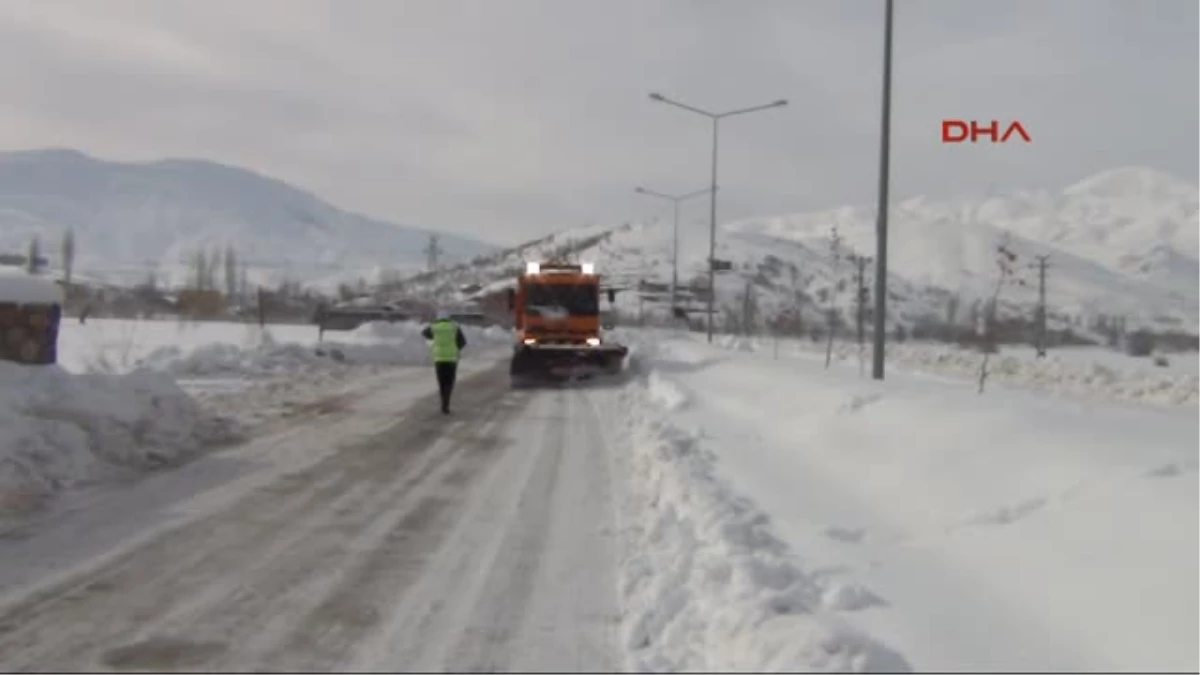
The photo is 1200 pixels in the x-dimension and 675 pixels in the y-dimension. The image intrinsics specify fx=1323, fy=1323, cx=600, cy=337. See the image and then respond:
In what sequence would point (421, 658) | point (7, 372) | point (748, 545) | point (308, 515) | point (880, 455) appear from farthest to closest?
point (7, 372) < point (880, 455) < point (308, 515) < point (748, 545) < point (421, 658)

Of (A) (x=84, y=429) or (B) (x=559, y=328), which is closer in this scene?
(A) (x=84, y=429)

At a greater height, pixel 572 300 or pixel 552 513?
pixel 572 300

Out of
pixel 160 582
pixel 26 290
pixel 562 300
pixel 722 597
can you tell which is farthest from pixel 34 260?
pixel 722 597

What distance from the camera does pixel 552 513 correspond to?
39.3 feet

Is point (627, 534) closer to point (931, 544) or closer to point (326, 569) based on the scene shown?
point (931, 544)

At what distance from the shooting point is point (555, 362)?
32.6 metres

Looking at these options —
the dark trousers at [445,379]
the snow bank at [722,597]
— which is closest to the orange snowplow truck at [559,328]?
the dark trousers at [445,379]

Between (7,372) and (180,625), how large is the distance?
29.5 feet

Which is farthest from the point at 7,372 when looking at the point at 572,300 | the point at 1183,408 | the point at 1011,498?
the point at 1183,408

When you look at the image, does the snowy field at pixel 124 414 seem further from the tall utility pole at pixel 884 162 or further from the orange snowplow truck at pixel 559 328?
the tall utility pole at pixel 884 162

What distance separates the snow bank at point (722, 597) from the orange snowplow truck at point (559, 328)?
20.1m

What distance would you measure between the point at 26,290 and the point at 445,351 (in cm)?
820

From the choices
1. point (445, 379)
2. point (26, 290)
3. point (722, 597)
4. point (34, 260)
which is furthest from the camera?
point (445, 379)

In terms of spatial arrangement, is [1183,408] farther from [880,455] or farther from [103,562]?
[103,562]
